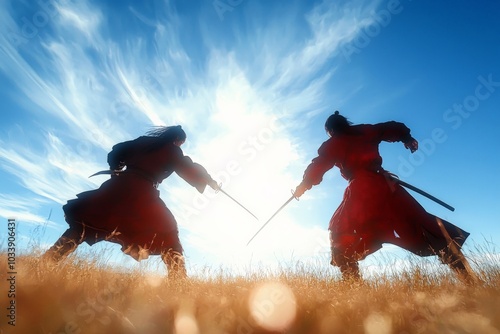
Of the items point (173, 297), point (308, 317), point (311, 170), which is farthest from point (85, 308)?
point (311, 170)

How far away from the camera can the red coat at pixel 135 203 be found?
13.6 feet

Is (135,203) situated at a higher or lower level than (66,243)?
higher

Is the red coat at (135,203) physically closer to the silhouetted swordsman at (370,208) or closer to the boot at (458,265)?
the silhouetted swordsman at (370,208)

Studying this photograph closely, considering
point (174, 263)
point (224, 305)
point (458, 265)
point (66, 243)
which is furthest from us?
point (174, 263)

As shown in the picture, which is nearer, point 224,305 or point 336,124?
point 224,305

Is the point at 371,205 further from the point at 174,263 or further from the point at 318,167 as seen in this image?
the point at 174,263

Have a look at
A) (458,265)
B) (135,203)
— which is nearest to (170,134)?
(135,203)

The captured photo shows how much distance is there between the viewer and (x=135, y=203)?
438cm

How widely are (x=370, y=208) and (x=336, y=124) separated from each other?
1.41 m

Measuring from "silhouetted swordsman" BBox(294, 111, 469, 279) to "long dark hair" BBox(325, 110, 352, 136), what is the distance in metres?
0.02

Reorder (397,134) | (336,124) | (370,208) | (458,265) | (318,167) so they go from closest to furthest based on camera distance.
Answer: (458,265), (370,208), (397,134), (318,167), (336,124)

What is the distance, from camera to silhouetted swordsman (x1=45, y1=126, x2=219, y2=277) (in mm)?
4090

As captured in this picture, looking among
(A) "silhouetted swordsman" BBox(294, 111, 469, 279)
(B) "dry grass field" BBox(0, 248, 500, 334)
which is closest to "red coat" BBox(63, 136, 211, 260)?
(B) "dry grass field" BBox(0, 248, 500, 334)

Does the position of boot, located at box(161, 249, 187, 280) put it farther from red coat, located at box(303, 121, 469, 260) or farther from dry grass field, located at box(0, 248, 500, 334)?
red coat, located at box(303, 121, 469, 260)
